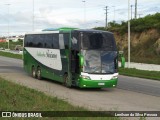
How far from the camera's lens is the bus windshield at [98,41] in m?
20.2

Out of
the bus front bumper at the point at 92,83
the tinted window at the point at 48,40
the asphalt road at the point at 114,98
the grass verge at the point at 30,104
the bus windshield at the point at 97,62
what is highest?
the tinted window at the point at 48,40

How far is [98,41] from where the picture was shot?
20.4 metres

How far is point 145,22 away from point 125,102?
6019 centimetres

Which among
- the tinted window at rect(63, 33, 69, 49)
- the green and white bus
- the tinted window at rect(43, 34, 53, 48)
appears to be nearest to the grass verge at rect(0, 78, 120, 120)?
the green and white bus

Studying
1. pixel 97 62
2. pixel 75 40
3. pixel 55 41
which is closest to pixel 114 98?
pixel 97 62

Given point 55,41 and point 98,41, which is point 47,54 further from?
point 98,41

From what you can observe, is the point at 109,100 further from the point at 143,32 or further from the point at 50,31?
the point at 143,32

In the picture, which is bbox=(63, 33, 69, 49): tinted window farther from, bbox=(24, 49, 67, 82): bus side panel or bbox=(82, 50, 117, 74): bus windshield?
bbox=(82, 50, 117, 74): bus windshield

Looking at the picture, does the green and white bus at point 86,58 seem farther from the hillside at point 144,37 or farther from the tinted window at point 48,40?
the hillside at point 144,37

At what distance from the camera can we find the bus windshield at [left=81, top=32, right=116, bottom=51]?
20188 mm

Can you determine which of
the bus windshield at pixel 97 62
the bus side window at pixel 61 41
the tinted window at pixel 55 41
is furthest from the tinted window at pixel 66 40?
the bus windshield at pixel 97 62

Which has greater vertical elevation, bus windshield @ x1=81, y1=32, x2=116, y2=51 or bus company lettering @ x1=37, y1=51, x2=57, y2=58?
bus windshield @ x1=81, y1=32, x2=116, y2=51

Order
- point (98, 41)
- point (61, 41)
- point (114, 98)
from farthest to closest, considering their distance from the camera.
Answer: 1. point (61, 41)
2. point (98, 41)
3. point (114, 98)

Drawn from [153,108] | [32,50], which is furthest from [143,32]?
[153,108]
